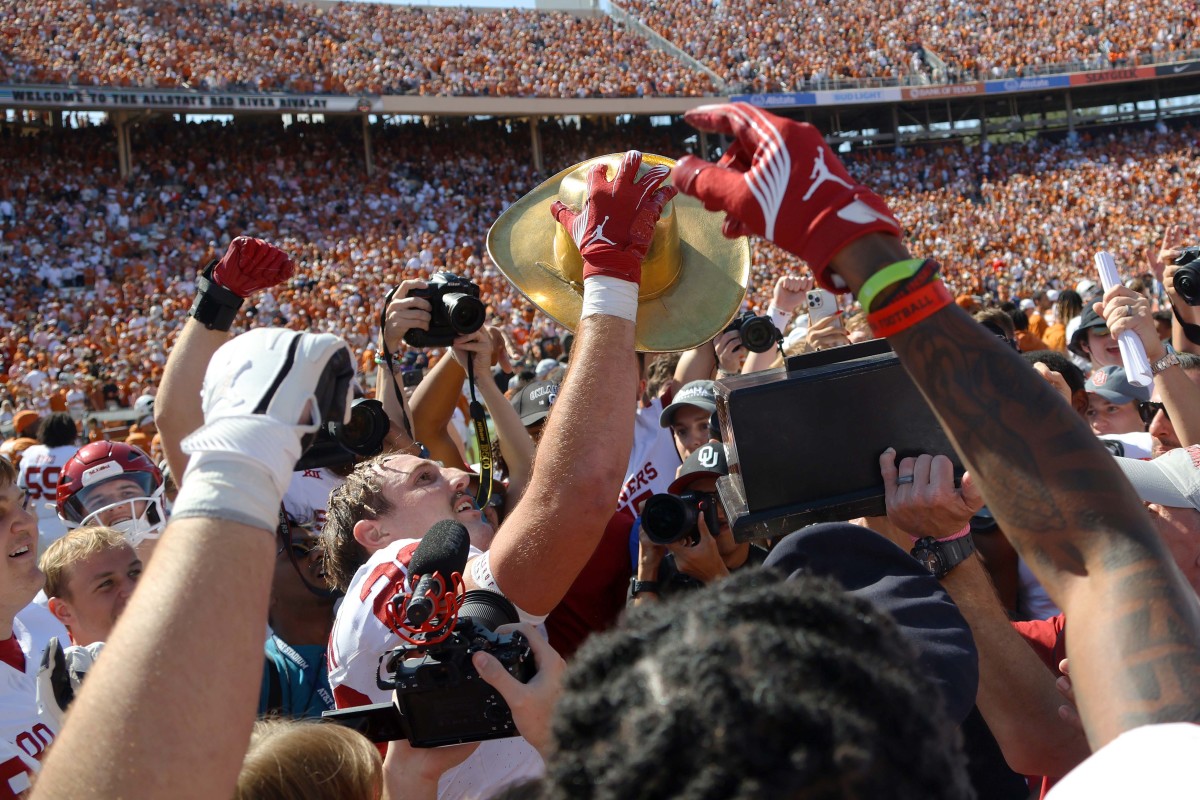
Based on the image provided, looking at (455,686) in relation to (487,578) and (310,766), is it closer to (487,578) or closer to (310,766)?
(310,766)

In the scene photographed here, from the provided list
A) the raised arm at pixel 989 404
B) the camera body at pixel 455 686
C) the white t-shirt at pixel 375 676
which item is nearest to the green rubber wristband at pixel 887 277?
the raised arm at pixel 989 404

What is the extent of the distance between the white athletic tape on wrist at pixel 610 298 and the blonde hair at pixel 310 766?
0.89 m

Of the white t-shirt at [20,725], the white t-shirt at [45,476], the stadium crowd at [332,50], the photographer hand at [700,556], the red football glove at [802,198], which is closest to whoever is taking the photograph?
the red football glove at [802,198]

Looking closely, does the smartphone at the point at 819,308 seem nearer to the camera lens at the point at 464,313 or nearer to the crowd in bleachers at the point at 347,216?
→ the camera lens at the point at 464,313

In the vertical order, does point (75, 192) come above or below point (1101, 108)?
below

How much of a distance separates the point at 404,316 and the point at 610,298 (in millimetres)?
1369

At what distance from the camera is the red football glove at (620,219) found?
2.06 m

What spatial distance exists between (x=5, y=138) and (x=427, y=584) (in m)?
26.8

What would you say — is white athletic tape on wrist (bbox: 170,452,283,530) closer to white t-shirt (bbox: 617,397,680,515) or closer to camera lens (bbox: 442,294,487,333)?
camera lens (bbox: 442,294,487,333)

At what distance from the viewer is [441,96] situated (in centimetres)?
2739

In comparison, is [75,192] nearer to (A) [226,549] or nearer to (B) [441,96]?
(B) [441,96]

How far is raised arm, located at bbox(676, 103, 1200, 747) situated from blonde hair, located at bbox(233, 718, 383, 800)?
38.2 inches

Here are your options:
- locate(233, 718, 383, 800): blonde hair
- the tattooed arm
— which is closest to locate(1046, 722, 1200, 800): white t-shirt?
the tattooed arm

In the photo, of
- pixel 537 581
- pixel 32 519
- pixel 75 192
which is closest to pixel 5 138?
pixel 75 192
